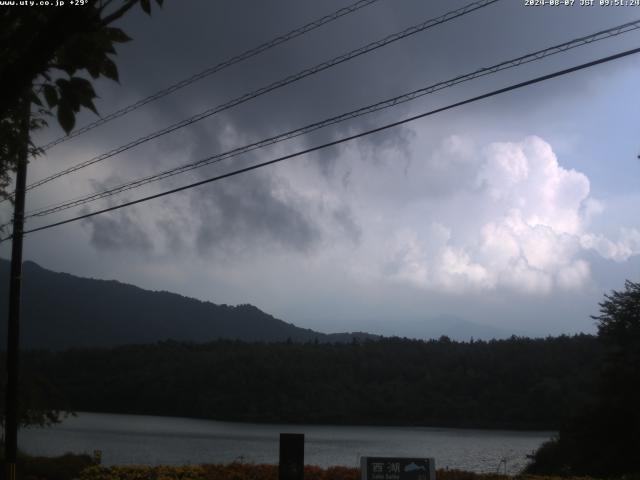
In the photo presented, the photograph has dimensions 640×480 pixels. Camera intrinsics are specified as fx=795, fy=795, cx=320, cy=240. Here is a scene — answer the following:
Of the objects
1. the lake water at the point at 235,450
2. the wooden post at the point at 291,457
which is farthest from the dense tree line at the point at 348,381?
the wooden post at the point at 291,457

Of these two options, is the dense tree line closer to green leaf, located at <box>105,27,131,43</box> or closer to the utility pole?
the utility pole

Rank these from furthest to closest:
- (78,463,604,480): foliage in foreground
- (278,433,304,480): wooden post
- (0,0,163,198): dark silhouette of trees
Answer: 1. (78,463,604,480): foliage in foreground
2. (278,433,304,480): wooden post
3. (0,0,163,198): dark silhouette of trees

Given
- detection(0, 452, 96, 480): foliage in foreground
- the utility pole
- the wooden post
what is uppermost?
the utility pole

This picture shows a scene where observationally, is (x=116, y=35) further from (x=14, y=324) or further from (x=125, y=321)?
(x=125, y=321)

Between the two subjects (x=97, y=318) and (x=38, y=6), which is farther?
(x=97, y=318)

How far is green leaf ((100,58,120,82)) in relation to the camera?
13.9 ft

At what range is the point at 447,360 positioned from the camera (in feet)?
252

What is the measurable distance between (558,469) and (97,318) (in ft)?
536

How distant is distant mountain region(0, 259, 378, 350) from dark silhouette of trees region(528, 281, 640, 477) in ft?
424

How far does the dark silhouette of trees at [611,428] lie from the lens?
26766 mm

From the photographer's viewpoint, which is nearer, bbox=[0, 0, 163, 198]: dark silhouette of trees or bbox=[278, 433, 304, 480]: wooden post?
bbox=[0, 0, 163, 198]: dark silhouette of trees

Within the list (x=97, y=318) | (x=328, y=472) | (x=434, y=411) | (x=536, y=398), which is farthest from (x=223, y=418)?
(x=97, y=318)

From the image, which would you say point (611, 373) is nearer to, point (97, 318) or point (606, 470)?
point (606, 470)

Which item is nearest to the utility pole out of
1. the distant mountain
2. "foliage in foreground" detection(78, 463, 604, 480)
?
"foliage in foreground" detection(78, 463, 604, 480)
